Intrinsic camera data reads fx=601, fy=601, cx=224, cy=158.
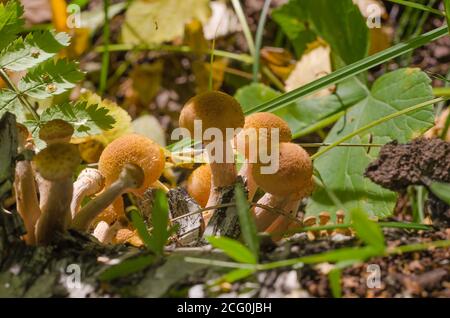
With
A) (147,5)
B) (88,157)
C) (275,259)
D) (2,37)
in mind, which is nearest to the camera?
(275,259)

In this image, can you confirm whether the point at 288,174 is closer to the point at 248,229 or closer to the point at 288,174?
the point at 288,174

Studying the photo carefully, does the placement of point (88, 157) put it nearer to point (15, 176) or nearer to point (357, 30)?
point (15, 176)

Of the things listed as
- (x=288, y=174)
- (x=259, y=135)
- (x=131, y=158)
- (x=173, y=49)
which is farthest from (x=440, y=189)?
(x=173, y=49)

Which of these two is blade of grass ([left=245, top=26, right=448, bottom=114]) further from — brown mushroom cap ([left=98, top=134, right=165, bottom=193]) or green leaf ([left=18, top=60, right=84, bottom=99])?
green leaf ([left=18, top=60, right=84, bottom=99])

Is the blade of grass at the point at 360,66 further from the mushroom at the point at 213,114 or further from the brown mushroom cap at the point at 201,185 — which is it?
the mushroom at the point at 213,114

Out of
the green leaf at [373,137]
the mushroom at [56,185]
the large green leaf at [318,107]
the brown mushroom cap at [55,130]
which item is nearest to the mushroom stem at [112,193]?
the mushroom at [56,185]
